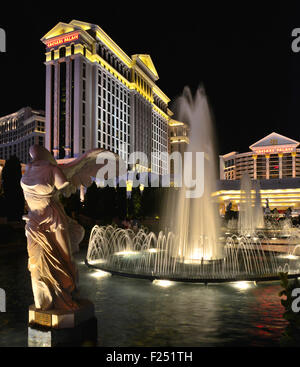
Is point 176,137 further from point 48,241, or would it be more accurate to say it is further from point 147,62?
point 48,241

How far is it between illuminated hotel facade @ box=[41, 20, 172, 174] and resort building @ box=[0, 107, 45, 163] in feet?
112

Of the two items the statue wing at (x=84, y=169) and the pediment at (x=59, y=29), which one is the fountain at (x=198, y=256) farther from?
the pediment at (x=59, y=29)

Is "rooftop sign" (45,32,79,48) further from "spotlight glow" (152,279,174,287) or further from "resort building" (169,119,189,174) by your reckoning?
"spotlight glow" (152,279,174,287)

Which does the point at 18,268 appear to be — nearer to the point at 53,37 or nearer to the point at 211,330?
the point at 211,330

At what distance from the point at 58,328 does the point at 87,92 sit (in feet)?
229

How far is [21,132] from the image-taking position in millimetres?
119062

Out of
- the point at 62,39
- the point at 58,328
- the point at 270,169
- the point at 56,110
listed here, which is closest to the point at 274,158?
the point at 270,169

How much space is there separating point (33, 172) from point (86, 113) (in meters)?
67.5

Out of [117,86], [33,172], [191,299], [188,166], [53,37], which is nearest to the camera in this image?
[33,172]

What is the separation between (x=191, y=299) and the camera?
828 cm

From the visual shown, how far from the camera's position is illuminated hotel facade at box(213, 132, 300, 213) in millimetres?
81062

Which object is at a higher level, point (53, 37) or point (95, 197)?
point (53, 37)

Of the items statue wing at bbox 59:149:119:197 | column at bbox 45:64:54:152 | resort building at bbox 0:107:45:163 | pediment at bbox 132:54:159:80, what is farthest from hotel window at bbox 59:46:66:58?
statue wing at bbox 59:149:119:197
